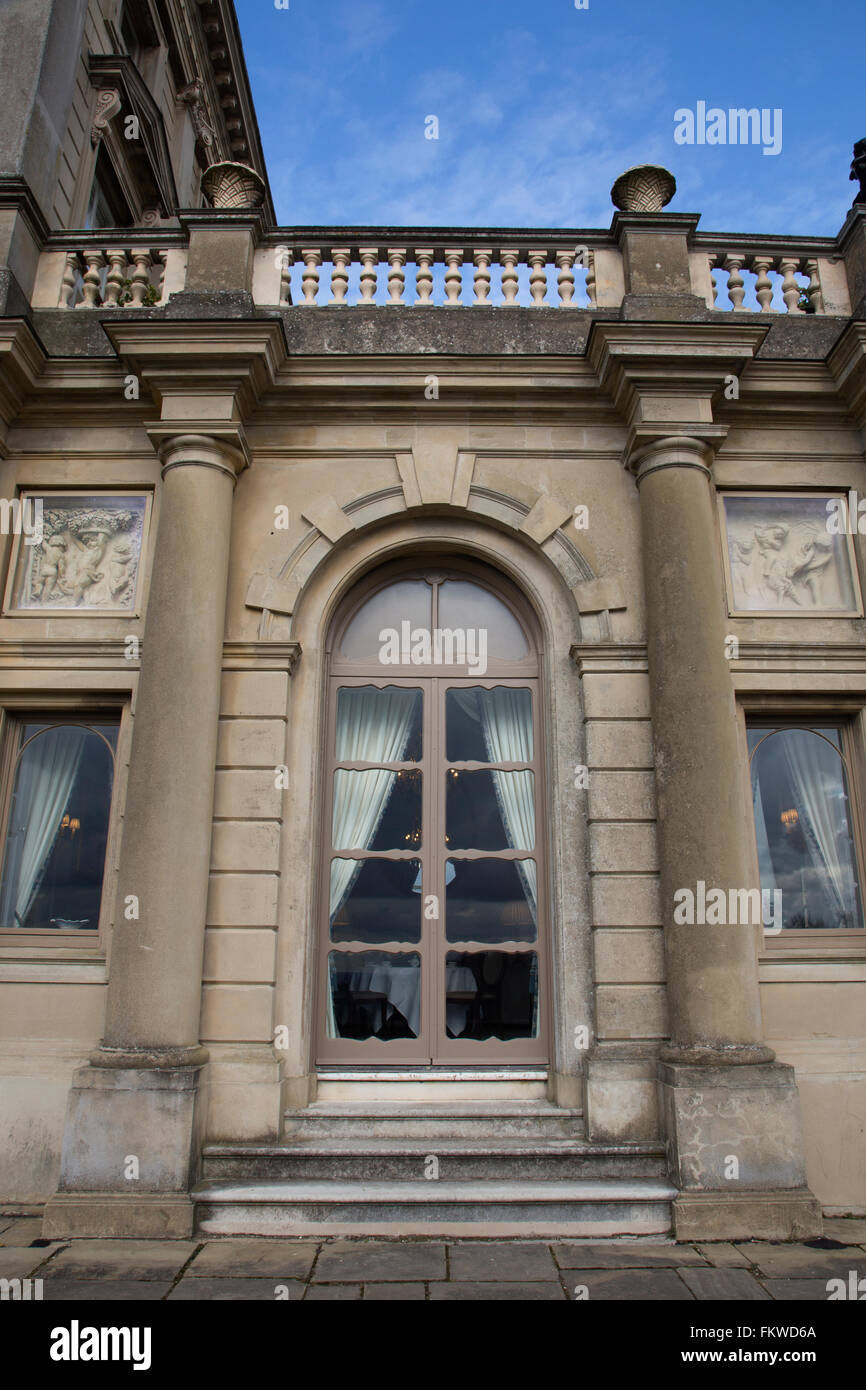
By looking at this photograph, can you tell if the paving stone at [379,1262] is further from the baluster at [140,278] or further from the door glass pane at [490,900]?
the baluster at [140,278]

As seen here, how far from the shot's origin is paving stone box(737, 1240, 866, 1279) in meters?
4.27

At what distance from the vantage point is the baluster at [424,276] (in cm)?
686

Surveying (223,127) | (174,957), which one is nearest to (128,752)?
(174,957)

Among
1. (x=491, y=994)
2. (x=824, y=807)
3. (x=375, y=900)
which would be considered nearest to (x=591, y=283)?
(x=824, y=807)

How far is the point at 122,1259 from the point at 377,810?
2.95 meters

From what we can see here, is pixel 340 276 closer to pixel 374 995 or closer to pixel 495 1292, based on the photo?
pixel 374 995

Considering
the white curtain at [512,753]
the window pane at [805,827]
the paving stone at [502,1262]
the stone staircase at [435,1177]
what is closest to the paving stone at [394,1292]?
the paving stone at [502,1262]

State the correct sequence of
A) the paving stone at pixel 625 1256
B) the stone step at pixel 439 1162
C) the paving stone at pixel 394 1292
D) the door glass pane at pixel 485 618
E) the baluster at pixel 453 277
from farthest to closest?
1. the baluster at pixel 453 277
2. the door glass pane at pixel 485 618
3. the stone step at pixel 439 1162
4. the paving stone at pixel 625 1256
5. the paving stone at pixel 394 1292

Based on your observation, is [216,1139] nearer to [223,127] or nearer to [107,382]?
[107,382]

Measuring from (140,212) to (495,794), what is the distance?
27.1 feet

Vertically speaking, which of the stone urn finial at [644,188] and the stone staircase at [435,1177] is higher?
the stone urn finial at [644,188]

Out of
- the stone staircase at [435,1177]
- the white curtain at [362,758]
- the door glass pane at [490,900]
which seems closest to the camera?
the stone staircase at [435,1177]

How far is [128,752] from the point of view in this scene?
615 centimetres

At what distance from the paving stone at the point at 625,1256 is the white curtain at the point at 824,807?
2.53 m
